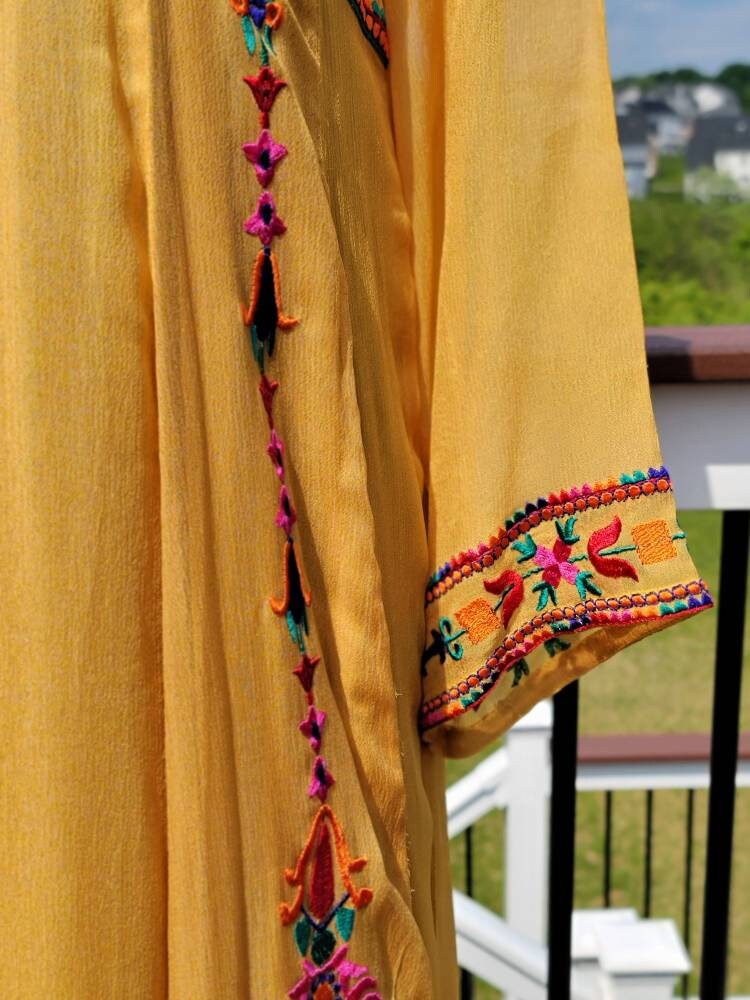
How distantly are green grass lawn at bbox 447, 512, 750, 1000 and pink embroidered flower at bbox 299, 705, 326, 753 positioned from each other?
2.39m

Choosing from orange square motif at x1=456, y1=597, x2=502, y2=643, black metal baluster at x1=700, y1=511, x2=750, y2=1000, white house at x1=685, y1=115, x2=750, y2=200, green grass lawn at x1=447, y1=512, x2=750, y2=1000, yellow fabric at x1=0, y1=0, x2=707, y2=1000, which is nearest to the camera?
yellow fabric at x1=0, y1=0, x2=707, y2=1000

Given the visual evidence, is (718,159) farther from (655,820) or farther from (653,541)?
(653,541)

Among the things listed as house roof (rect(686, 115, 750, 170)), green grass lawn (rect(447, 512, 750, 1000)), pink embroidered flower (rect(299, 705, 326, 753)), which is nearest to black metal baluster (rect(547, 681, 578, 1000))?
pink embroidered flower (rect(299, 705, 326, 753))

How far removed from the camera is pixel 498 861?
445cm

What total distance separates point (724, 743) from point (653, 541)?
0.35 meters

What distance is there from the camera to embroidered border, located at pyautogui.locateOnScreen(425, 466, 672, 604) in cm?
63

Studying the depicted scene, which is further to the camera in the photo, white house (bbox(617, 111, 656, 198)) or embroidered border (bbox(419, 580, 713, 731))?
white house (bbox(617, 111, 656, 198))

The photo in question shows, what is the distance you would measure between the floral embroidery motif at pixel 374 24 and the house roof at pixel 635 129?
11.3 m

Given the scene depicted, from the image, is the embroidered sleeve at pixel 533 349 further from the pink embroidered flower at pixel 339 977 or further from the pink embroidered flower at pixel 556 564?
the pink embroidered flower at pixel 339 977

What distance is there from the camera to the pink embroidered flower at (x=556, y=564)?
2.10ft

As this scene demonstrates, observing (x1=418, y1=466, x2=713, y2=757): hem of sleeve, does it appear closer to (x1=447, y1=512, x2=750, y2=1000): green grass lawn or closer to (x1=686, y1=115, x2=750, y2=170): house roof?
(x1=447, y1=512, x2=750, y2=1000): green grass lawn

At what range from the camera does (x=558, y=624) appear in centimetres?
63

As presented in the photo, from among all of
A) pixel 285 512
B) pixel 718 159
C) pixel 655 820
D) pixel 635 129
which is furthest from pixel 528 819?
pixel 718 159

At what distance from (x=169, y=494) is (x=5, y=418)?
9cm
